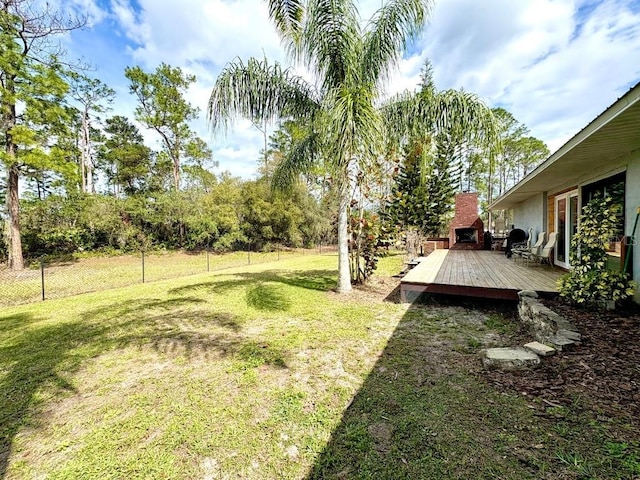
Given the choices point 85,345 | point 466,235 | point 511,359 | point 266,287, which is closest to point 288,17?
point 266,287

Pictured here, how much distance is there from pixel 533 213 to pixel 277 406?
10.8 m

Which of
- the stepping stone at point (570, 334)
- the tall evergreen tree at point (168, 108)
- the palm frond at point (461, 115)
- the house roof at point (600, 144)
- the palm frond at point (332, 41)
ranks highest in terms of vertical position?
the tall evergreen tree at point (168, 108)

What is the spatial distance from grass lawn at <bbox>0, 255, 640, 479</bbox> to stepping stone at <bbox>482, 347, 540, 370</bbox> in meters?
0.15

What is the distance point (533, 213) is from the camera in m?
9.63

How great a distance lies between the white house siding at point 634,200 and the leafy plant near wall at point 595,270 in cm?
32

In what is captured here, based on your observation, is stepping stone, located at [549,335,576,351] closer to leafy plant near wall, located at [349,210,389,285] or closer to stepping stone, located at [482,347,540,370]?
stepping stone, located at [482,347,540,370]

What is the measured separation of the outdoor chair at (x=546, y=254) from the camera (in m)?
6.75

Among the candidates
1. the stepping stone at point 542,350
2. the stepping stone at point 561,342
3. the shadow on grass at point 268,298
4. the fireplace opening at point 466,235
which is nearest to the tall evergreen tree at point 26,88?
the shadow on grass at point 268,298

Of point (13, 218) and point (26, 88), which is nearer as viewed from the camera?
point (26, 88)

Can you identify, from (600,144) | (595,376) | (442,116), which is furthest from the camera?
(442,116)

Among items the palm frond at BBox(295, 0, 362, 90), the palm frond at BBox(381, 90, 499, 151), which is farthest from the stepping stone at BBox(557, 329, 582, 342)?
the palm frond at BBox(295, 0, 362, 90)

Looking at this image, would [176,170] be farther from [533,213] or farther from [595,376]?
[595,376]

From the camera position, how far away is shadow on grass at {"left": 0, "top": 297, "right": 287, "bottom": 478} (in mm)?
2451

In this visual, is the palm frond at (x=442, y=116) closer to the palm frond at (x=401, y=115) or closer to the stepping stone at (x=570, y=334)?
the palm frond at (x=401, y=115)
